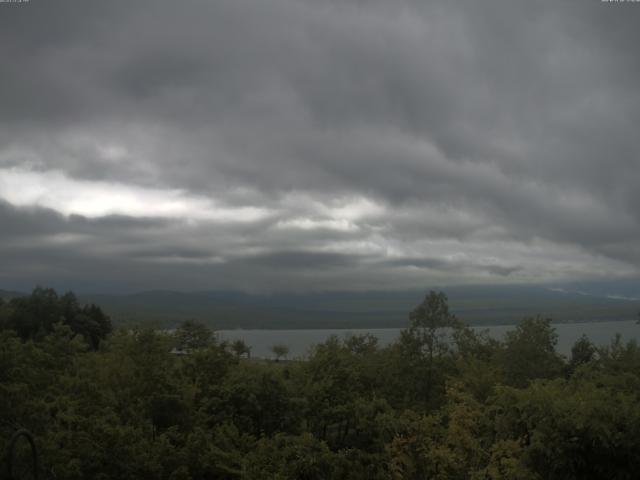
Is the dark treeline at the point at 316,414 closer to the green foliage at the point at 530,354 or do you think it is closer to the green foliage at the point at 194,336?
the green foliage at the point at 530,354

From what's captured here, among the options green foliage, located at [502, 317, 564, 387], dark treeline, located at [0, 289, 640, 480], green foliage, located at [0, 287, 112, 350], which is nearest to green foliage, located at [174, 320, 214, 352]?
dark treeline, located at [0, 289, 640, 480]

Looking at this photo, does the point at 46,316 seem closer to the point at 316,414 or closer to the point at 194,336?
the point at 194,336

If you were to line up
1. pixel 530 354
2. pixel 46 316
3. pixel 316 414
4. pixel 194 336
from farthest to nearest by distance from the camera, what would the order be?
pixel 46 316, pixel 194 336, pixel 530 354, pixel 316 414

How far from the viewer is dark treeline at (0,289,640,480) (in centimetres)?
2242

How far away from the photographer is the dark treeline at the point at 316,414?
22.4 meters

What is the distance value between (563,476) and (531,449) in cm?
153

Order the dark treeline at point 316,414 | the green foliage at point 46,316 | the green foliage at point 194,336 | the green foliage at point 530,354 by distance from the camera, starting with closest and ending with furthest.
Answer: the dark treeline at point 316,414, the green foliage at point 530,354, the green foliage at point 194,336, the green foliage at point 46,316

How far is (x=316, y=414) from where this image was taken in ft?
114

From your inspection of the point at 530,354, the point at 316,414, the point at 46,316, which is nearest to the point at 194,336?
the point at 316,414

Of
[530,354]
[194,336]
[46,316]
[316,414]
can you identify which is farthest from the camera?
[46,316]

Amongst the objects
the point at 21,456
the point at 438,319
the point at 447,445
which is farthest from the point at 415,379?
the point at 21,456

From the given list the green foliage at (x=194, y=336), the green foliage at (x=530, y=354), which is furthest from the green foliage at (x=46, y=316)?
the green foliage at (x=530, y=354)

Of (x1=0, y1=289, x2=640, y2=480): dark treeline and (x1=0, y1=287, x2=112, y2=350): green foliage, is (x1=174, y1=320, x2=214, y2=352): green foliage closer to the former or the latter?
(x1=0, y1=289, x2=640, y2=480): dark treeline

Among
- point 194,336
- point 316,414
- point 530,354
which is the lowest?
point 316,414
